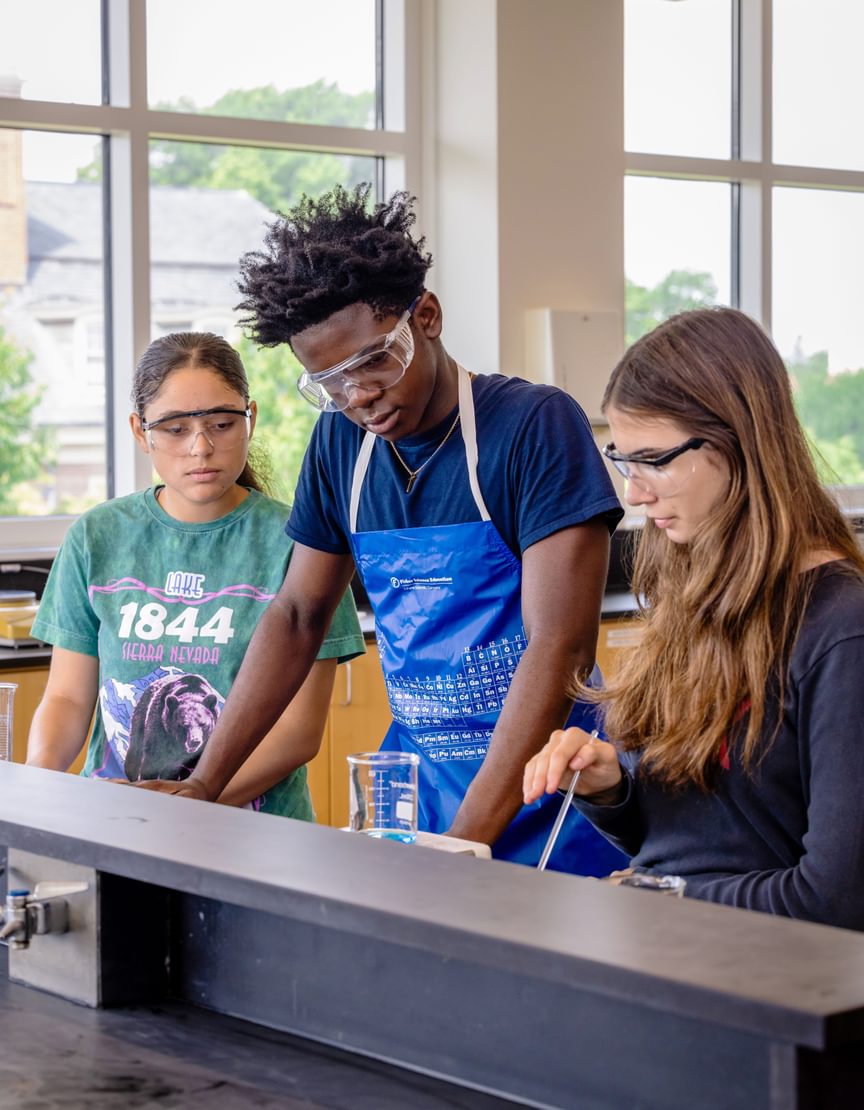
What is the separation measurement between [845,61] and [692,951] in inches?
212

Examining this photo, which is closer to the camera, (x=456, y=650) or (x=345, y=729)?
(x=456, y=650)

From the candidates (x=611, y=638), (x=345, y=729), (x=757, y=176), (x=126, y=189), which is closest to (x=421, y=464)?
(x=345, y=729)

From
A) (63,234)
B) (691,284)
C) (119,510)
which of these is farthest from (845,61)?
(119,510)

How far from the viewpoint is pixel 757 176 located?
17.7 ft

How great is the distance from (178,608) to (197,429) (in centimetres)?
26

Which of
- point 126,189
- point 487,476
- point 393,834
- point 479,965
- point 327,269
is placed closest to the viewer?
point 479,965

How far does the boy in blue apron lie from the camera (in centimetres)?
183

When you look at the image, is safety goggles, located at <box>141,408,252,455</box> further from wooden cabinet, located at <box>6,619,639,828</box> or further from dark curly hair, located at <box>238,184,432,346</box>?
wooden cabinet, located at <box>6,619,639,828</box>

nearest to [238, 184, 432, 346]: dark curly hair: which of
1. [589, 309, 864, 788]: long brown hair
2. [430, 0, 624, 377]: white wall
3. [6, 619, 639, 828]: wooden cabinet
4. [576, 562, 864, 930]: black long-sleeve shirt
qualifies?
[589, 309, 864, 788]: long brown hair

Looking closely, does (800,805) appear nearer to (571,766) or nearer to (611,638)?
(571,766)

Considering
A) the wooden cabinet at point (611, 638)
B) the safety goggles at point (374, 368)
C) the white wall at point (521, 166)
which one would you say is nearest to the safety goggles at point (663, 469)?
the safety goggles at point (374, 368)

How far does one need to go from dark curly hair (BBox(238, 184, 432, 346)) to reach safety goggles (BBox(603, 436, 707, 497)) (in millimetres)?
426

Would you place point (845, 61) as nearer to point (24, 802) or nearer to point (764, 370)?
point (764, 370)

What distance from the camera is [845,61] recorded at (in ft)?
Result: 18.7
